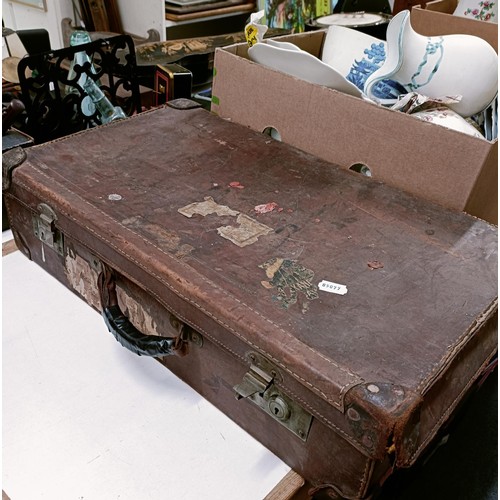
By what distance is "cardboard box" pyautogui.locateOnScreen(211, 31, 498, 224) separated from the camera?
756 mm

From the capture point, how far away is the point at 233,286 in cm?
62

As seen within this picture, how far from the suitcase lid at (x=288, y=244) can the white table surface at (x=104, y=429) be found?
0.55 ft

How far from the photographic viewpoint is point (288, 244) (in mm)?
702

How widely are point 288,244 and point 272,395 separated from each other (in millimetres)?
208

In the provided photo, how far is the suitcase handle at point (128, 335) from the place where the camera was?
65cm

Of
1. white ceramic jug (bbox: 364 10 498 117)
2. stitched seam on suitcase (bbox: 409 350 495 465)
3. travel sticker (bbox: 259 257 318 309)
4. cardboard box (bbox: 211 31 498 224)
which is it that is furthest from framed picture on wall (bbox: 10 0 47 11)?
stitched seam on suitcase (bbox: 409 350 495 465)

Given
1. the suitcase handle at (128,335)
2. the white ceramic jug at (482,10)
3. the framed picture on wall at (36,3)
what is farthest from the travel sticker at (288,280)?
the framed picture on wall at (36,3)

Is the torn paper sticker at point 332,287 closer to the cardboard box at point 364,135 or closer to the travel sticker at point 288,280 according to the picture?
the travel sticker at point 288,280

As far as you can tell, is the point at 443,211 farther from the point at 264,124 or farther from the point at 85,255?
the point at 85,255

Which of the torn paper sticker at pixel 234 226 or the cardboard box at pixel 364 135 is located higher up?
the cardboard box at pixel 364 135

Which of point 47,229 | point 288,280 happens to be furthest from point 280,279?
point 47,229

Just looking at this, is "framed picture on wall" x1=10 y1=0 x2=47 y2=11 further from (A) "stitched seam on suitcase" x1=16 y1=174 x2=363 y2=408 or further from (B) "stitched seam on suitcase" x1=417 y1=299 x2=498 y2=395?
(B) "stitched seam on suitcase" x1=417 y1=299 x2=498 y2=395

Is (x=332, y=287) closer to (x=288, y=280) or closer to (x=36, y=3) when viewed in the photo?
(x=288, y=280)

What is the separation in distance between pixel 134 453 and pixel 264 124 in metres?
0.63
